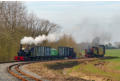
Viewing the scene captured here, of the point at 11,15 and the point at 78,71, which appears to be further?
the point at 11,15

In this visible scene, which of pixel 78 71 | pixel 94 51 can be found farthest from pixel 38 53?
pixel 94 51

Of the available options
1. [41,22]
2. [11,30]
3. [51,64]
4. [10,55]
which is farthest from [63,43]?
[51,64]

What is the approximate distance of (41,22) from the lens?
65.4 meters

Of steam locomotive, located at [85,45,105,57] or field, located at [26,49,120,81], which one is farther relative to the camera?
steam locomotive, located at [85,45,105,57]

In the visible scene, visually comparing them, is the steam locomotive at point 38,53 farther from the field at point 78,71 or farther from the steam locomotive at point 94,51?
the steam locomotive at point 94,51

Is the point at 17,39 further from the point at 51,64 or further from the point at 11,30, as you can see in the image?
the point at 51,64

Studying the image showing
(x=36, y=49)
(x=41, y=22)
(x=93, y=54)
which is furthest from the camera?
(x=41, y=22)

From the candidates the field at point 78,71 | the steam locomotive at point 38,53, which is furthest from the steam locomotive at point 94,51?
the field at point 78,71

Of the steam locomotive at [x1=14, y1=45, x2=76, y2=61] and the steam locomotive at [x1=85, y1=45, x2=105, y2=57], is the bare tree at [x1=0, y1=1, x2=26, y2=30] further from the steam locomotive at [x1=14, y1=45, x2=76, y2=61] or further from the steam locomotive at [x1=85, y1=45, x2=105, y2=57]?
the steam locomotive at [x1=85, y1=45, x2=105, y2=57]

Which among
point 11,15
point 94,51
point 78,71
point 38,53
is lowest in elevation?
point 94,51

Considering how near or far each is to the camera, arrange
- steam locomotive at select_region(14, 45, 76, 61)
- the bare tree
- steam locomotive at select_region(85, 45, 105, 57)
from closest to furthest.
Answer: steam locomotive at select_region(14, 45, 76, 61)
the bare tree
steam locomotive at select_region(85, 45, 105, 57)

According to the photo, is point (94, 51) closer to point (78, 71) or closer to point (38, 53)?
point (38, 53)

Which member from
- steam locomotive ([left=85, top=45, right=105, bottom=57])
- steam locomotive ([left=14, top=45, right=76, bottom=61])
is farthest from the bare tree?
steam locomotive ([left=85, top=45, right=105, bottom=57])

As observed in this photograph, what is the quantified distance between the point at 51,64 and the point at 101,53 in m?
31.0
